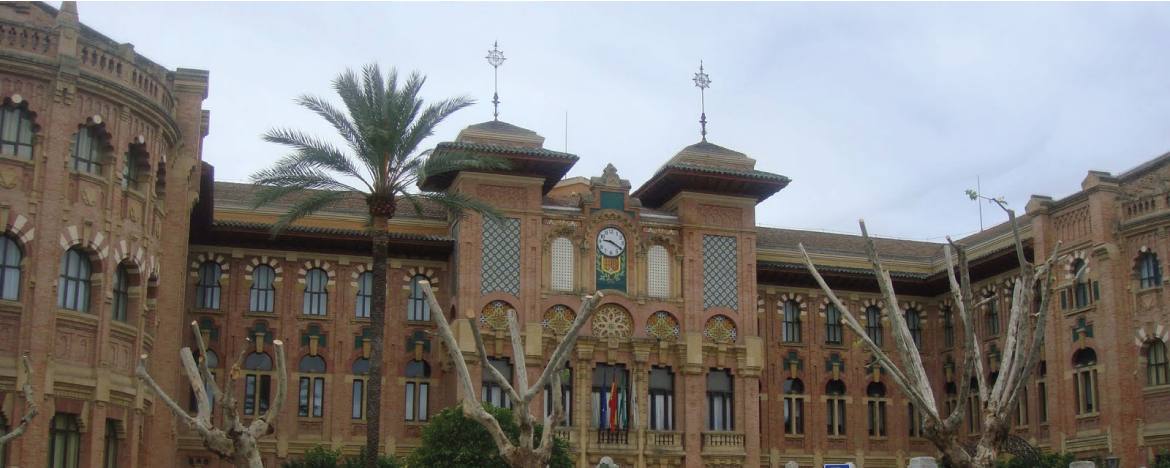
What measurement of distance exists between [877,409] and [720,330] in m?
7.70

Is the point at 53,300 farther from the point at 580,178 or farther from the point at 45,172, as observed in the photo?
the point at 580,178

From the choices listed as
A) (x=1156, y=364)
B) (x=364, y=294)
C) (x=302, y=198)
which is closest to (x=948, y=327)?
(x=1156, y=364)

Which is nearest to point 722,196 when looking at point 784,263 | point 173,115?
point 784,263

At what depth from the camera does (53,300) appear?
30.1m

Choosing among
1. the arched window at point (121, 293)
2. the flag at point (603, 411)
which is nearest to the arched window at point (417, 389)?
the flag at point (603, 411)

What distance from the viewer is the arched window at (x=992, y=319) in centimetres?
4538

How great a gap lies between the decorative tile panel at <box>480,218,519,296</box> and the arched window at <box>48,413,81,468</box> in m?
14.3

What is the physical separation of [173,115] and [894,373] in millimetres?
20829

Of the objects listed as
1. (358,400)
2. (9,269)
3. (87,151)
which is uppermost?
(87,151)

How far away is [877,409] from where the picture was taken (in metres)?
47.6

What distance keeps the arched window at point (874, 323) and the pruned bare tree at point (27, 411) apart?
96.3ft

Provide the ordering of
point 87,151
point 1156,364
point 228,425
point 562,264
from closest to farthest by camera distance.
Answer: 1. point 228,425
2. point 87,151
3. point 1156,364
4. point 562,264

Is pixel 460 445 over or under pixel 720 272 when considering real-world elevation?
under

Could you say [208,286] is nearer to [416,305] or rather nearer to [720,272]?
[416,305]
